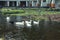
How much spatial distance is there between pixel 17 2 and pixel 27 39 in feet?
286

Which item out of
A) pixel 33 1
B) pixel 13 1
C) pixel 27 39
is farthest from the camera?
pixel 13 1

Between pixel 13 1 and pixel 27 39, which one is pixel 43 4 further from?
pixel 27 39

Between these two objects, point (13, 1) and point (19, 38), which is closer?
point (19, 38)

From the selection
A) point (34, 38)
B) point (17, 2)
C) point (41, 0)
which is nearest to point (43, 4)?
point (41, 0)

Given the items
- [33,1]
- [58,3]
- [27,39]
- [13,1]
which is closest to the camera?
[27,39]

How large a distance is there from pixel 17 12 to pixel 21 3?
2045 inches

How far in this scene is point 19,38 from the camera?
33.3m

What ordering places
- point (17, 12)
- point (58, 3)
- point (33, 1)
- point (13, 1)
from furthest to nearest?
point (13, 1), point (33, 1), point (58, 3), point (17, 12)

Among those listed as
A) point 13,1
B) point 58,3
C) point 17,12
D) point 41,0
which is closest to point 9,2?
point 13,1

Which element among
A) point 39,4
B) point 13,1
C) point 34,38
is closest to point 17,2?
point 13,1

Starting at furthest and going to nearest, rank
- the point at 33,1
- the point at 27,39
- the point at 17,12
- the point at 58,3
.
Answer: the point at 33,1, the point at 58,3, the point at 17,12, the point at 27,39

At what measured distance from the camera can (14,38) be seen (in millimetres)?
33250

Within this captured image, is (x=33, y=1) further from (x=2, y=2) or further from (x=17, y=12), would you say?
(x=17, y=12)

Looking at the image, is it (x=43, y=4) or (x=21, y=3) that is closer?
(x=43, y=4)
